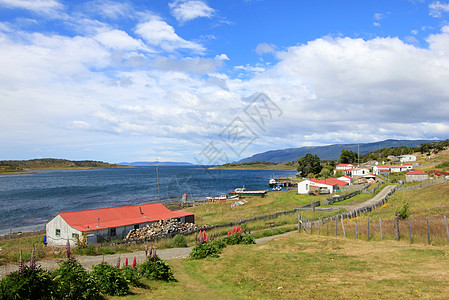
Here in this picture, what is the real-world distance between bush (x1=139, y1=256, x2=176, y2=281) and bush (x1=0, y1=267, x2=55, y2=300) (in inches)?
188

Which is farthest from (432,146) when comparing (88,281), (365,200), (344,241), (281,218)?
(88,281)

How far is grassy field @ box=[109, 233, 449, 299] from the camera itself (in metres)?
10.1

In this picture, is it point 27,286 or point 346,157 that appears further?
point 346,157

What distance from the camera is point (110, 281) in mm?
9492

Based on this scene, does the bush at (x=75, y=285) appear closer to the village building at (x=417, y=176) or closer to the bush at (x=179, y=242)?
the bush at (x=179, y=242)

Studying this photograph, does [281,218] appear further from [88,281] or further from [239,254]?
[88,281]

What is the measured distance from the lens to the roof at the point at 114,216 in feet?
87.0

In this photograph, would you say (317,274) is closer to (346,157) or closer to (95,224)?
(95,224)

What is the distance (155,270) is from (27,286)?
5.45 metres

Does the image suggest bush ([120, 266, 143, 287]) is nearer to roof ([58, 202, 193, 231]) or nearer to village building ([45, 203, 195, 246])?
village building ([45, 203, 195, 246])

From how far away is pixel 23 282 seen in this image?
6.94 m

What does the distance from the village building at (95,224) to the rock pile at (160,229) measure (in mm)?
641

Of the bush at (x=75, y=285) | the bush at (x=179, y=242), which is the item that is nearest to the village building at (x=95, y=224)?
the bush at (x=179, y=242)

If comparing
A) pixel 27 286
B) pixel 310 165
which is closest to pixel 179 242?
pixel 27 286
